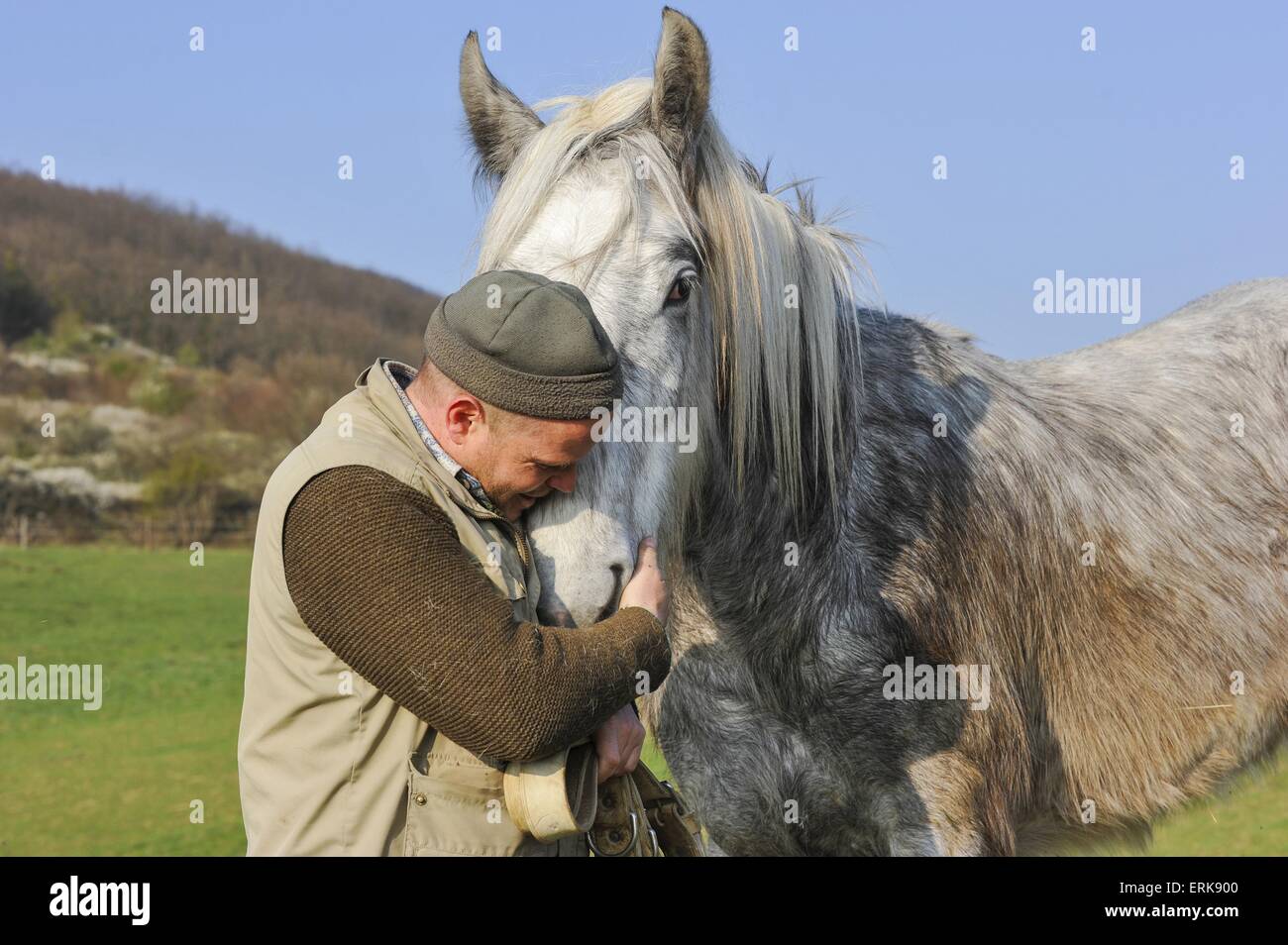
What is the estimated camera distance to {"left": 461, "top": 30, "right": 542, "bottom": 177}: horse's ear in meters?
3.26

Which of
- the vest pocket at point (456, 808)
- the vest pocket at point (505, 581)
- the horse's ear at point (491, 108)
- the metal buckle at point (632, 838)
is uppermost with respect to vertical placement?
the horse's ear at point (491, 108)

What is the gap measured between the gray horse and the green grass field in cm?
98

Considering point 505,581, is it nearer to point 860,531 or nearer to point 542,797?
point 542,797

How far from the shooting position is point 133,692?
17312mm

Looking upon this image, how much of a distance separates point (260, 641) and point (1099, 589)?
2.89 metres

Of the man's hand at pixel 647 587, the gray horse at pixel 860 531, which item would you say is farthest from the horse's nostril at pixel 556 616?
the man's hand at pixel 647 587

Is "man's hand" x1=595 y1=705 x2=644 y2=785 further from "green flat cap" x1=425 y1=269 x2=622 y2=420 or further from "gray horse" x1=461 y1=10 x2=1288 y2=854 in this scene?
A: "green flat cap" x1=425 y1=269 x2=622 y2=420

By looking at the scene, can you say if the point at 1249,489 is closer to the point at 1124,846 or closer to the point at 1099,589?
the point at 1099,589

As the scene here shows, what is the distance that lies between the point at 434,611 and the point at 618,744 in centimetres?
59

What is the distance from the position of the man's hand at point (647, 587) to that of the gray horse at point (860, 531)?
0.04m

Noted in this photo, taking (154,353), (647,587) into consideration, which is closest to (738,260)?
(647,587)

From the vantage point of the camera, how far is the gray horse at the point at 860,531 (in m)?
2.67

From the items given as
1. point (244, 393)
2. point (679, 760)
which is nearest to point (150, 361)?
point (244, 393)

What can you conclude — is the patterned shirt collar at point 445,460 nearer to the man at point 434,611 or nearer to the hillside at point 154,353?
the man at point 434,611
